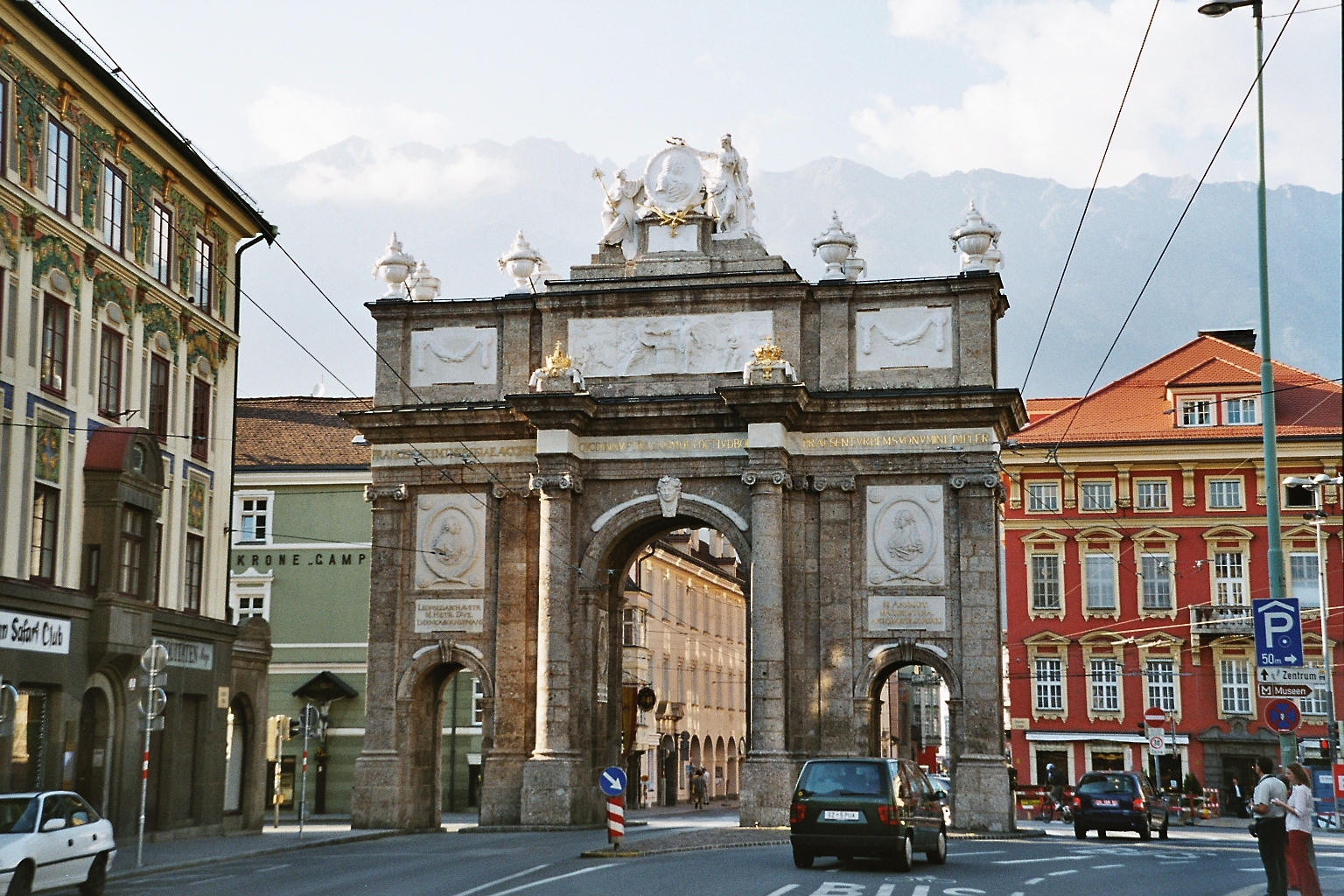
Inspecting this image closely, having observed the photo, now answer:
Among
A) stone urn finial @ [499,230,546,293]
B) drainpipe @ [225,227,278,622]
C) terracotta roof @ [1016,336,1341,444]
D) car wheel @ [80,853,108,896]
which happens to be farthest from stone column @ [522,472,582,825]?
terracotta roof @ [1016,336,1341,444]

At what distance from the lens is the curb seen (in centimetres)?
2622

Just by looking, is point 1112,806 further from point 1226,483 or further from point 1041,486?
point 1226,483

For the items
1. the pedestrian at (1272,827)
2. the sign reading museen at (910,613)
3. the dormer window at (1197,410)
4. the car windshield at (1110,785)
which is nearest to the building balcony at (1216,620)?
the dormer window at (1197,410)

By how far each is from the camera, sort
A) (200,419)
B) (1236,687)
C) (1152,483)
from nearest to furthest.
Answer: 1. (200,419)
2. (1236,687)
3. (1152,483)

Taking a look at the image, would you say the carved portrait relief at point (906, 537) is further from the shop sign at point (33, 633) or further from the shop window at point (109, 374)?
the shop sign at point (33, 633)

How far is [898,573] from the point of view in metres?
41.4

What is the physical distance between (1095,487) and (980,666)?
2673 centimetres

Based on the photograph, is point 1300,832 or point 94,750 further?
point 94,750

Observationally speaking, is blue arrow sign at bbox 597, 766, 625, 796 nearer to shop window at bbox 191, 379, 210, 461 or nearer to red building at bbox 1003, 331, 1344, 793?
shop window at bbox 191, 379, 210, 461

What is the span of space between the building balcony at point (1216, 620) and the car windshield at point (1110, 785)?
23389 millimetres

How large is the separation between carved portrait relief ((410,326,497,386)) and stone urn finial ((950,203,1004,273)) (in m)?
12.6

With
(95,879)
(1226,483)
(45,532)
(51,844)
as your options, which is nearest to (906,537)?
(45,532)

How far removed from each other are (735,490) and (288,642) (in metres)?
21.5

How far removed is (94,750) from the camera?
105 ft
